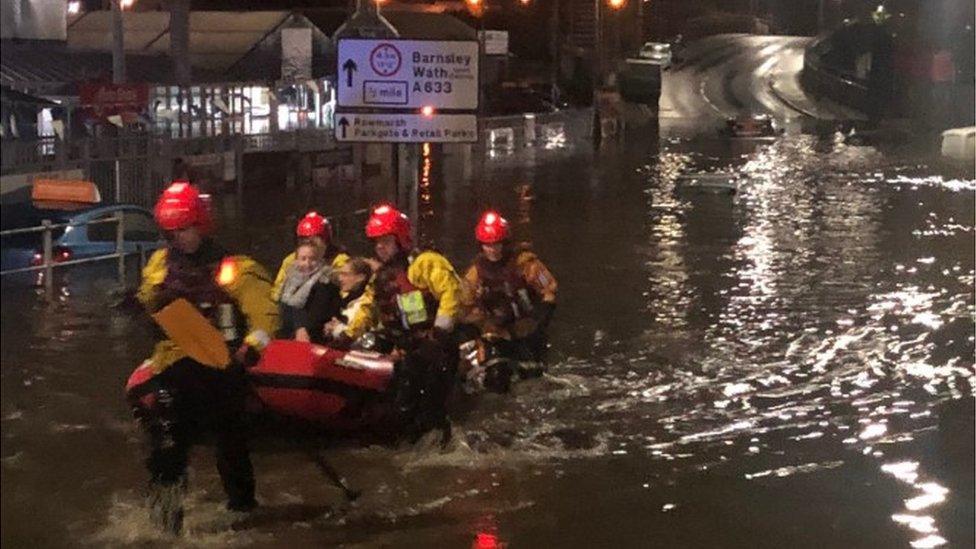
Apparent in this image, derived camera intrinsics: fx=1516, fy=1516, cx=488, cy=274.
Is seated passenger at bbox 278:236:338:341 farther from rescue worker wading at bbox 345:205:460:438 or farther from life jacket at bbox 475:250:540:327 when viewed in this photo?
life jacket at bbox 475:250:540:327

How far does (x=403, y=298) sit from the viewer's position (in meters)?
9.73

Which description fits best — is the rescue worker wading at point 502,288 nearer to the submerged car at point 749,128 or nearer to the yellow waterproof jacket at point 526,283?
the yellow waterproof jacket at point 526,283

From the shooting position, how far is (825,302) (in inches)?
663

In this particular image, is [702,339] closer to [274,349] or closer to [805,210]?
[274,349]

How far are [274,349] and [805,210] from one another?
2085 centimetres

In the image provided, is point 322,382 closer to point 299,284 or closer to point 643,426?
point 299,284

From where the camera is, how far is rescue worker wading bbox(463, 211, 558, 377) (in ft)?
36.6

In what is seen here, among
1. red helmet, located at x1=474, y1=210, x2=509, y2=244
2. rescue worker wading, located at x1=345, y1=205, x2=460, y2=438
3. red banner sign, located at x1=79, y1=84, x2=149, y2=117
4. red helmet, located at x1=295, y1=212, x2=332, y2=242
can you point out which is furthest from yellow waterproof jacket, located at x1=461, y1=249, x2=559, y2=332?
red banner sign, located at x1=79, y1=84, x2=149, y2=117

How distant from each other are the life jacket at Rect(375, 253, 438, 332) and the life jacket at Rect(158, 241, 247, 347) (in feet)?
8.23

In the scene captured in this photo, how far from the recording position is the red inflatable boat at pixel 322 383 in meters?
9.25

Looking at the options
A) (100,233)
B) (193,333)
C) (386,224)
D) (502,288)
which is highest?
(386,224)

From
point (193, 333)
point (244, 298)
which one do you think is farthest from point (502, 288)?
point (193, 333)

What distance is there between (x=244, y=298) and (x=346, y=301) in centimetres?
310

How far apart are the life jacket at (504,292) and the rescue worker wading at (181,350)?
3.83 metres
